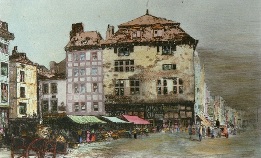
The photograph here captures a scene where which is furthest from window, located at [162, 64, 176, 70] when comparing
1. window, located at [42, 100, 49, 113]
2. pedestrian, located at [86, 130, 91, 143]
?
window, located at [42, 100, 49, 113]

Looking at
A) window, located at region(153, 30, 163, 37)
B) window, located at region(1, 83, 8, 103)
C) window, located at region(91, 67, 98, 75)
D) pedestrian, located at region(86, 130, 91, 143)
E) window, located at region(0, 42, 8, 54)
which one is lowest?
pedestrian, located at region(86, 130, 91, 143)

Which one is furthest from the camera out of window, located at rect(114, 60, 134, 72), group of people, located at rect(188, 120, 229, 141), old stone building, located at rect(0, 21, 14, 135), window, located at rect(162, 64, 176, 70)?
old stone building, located at rect(0, 21, 14, 135)

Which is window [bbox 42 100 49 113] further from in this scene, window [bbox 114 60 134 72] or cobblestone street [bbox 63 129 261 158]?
window [bbox 114 60 134 72]

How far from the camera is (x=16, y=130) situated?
5.84 metres

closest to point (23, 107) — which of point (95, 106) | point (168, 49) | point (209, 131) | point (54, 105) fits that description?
point (54, 105)

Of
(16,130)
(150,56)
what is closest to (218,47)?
(150,56)

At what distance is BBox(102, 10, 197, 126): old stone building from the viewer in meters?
5.51

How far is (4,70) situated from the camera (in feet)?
19.5

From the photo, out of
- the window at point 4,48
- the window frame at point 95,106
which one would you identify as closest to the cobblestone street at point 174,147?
the window frame at point 95,106

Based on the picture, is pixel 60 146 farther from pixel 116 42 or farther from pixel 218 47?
pixel 218 47

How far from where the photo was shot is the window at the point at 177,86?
217 inches

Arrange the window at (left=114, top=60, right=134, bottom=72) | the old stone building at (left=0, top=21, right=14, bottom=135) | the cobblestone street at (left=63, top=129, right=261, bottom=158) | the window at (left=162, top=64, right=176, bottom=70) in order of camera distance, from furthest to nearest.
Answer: the old stone building at (left=0, top=21, right=14, bottom=135), the window at (left=114, top=60, right=134, bottom=72), the window at (left=162, top=64, right=176, bottom=70), the cobblestone street at (left=63, top=129, right=261, bottom=158)

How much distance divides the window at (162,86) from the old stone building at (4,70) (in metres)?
1.74

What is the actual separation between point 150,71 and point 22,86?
4.81ft
